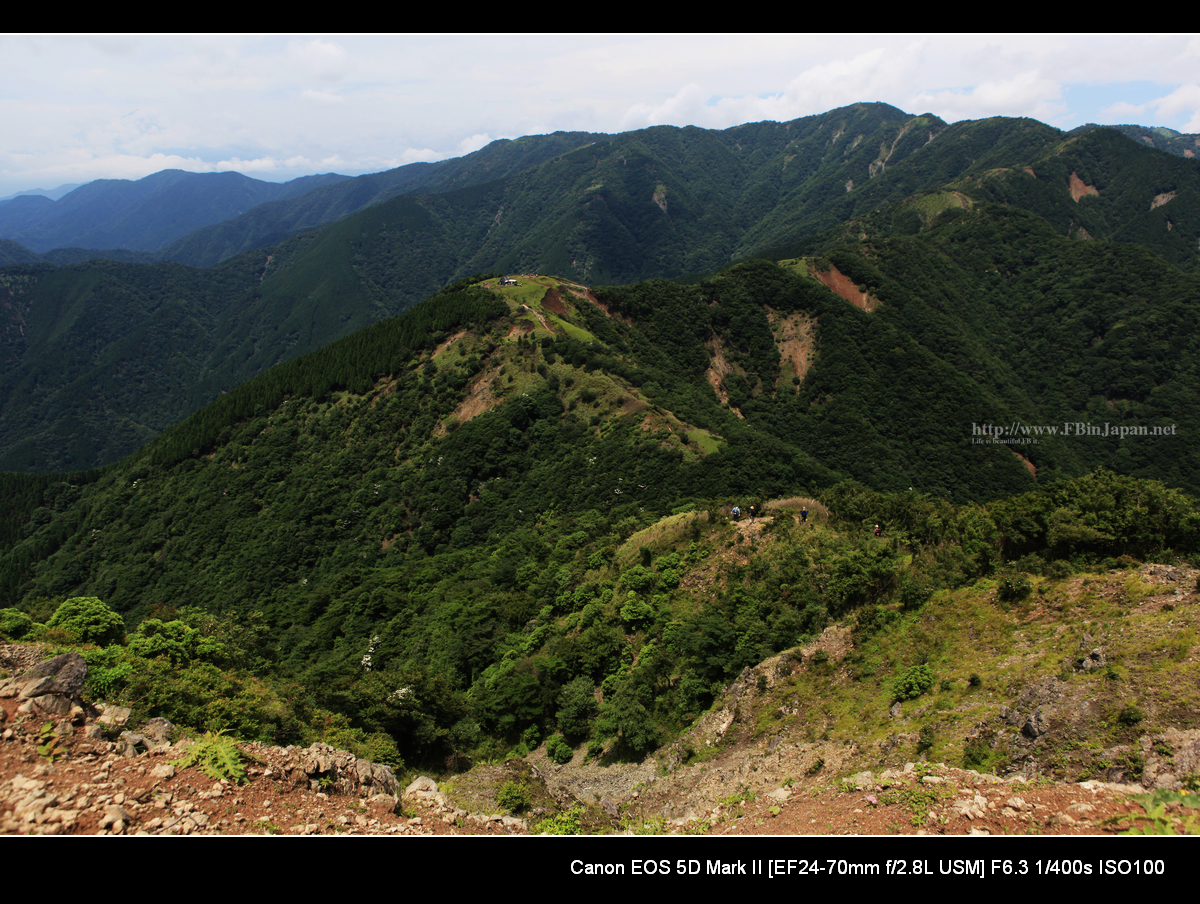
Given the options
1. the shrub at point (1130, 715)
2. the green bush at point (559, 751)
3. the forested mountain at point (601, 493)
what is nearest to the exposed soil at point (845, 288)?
the forested mountain at point (601, 493)

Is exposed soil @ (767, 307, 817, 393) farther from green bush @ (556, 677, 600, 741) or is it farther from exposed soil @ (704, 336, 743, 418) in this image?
green bush @ (556, 677, 600, 741)

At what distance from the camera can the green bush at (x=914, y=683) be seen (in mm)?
19594

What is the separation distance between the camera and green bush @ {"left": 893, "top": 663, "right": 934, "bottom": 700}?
19.6 meters

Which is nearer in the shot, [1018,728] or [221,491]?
[1018,728]

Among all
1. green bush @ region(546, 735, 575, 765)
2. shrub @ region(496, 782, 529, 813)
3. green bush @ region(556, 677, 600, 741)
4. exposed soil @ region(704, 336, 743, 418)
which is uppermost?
exposed soil @ region(704, 336, 743, 418)

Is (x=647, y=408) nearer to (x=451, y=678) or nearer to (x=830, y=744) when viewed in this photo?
(x=451, y=678)

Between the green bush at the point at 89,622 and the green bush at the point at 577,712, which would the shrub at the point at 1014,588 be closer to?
the green bush at the point at 577,712

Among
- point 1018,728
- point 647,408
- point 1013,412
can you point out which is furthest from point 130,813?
point 1013,412

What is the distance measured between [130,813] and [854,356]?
11791cm

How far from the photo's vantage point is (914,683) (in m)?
19.7

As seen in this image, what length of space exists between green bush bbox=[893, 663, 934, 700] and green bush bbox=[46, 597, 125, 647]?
29.1m

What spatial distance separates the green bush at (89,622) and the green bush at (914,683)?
29.1 metres

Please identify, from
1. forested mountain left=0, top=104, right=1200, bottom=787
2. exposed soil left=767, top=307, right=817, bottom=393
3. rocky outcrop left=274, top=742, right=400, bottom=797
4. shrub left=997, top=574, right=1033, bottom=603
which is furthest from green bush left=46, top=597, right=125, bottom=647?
exposed soil left=767, top=307, right=817, bottom=393

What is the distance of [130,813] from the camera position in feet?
34.2
